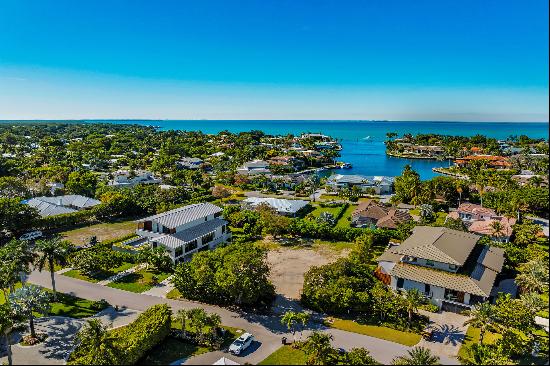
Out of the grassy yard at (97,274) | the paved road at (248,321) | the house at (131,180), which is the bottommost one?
the paved road at (248,321)

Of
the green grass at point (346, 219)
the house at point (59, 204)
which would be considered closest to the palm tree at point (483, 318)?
the green grass at point (346, 219)

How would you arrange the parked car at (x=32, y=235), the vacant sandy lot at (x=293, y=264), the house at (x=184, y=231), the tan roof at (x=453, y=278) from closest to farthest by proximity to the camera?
the tan roof at (x=453, y=278)
the vacant sandy lot at (x=293, y=264)
the house at (x=184, y=231)
the parked car at (x=32, y=235)

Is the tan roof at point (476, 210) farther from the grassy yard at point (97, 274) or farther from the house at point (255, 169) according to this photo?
the house at point (255, 169)

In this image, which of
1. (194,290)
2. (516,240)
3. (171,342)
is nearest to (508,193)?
(516,240)

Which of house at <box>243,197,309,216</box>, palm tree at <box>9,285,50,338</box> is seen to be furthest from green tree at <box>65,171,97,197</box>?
palm tree at <box>9,285,50,338</box>

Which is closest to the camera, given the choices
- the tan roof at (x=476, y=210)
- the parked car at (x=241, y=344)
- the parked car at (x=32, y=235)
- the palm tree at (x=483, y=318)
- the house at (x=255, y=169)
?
the parked car at (x=241, y=344)

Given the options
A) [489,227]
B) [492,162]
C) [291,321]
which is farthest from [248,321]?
[492,162]
